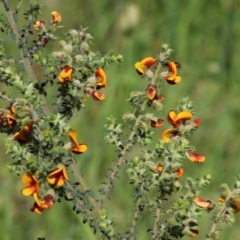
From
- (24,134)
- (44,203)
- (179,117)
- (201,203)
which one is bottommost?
(44,203)

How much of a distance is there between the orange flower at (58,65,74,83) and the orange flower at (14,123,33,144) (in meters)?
0.21

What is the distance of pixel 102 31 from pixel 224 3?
1.27 metres

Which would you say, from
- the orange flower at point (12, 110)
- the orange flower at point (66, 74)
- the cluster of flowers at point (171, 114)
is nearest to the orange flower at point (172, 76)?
the cluster of flowers at point (171, 114)

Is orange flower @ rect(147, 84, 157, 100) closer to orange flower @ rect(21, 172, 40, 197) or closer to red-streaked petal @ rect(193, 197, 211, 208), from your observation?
red-streaked petal @ rect(193, 197, 211, 208)

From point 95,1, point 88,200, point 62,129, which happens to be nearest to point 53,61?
point 62,129

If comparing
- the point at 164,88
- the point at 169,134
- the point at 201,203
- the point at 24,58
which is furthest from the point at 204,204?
the point at 164,88

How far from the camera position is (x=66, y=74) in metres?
2.41

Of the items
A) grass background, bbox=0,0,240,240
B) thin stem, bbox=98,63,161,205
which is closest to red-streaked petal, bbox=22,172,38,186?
thin stem, bbox=98,63,161,205

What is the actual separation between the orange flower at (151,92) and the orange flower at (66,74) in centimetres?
29

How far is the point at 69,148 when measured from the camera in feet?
7.76

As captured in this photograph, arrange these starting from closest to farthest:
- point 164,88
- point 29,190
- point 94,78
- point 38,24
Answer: point 29,190 < point 94,78 < point 38,24 < point 164,88

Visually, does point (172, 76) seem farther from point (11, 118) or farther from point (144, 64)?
point (11, 118)

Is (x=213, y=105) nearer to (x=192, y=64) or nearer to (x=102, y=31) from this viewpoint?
(x=192, y=64)

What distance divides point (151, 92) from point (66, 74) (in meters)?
0.32
